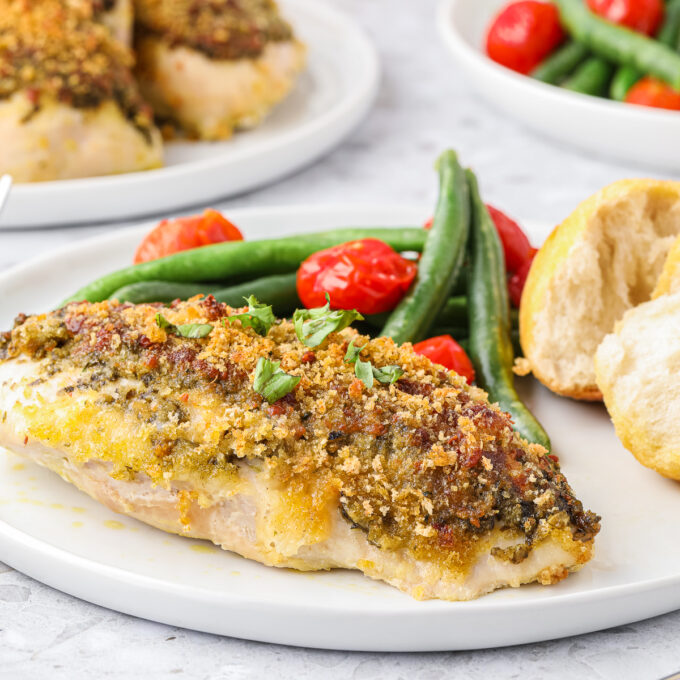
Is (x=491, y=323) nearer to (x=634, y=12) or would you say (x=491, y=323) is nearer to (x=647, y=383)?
(x=647, y=383)

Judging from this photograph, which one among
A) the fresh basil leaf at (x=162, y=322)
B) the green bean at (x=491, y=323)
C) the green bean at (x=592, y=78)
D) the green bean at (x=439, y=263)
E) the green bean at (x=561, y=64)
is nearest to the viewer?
the fresh basil leaf at (x=162, y=322)

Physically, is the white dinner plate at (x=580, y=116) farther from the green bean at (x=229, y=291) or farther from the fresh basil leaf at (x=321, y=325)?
the fresh basil leaf at (x=321, y=325)

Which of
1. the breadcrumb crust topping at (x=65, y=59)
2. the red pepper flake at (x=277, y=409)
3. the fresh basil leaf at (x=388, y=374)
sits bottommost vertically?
the breadcrumb crust topping at (x=65, y=59)

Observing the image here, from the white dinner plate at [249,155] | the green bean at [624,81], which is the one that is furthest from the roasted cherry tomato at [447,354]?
the green bean at [624,81]

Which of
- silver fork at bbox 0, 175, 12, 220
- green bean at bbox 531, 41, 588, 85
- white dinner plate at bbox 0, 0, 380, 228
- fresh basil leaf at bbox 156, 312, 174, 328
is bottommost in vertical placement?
white dinner plate at bbox 0, 0, 380, 228

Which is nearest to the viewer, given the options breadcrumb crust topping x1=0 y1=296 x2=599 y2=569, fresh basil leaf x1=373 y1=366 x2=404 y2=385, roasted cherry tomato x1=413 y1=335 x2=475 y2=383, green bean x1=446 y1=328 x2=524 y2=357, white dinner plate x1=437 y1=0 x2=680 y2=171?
breadcrumb crust topping x1=0 y1=296 x2=599 y2=569

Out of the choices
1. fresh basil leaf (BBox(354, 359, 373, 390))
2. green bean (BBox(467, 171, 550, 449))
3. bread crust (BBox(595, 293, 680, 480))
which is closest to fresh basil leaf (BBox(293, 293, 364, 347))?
fresh basil leaf (BBox(354, 359, 373, 390))

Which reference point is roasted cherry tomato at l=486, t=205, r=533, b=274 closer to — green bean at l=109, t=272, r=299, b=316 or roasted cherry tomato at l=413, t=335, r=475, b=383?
roasted cherry tomato at l=413, t=335, r=475, b=383
